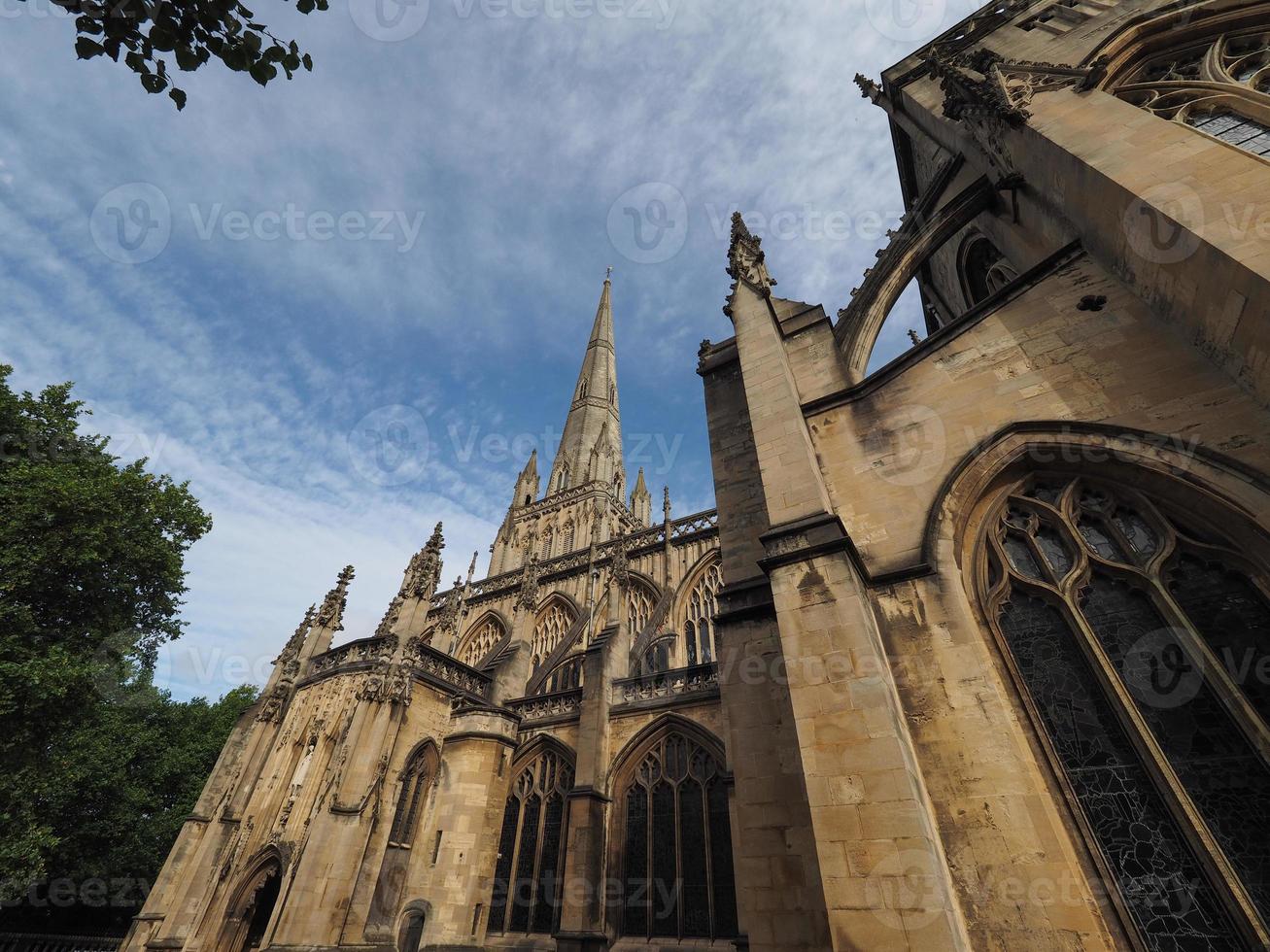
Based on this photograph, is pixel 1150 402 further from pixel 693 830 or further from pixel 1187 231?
pixel 693 830

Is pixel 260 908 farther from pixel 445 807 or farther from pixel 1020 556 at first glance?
pixel 1020 556

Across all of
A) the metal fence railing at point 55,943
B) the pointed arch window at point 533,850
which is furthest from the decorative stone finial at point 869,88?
the metal fence railing at point 55,943

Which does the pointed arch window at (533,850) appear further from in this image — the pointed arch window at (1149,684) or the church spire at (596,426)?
the church spire at (596,426)

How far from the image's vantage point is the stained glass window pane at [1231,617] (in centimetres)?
377

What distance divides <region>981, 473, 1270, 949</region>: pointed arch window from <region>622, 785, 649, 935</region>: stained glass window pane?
7.85 meters

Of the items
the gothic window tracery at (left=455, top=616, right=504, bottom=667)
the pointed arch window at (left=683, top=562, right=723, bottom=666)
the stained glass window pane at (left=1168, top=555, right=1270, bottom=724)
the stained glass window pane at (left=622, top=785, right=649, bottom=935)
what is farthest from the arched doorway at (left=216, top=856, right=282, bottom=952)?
the stained glass window pane at (left=1168, top=555, right=1270, bottom=724)

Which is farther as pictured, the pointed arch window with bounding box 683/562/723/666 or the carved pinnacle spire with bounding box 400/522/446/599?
the pointed arch window with bounding box 683/562/723/666

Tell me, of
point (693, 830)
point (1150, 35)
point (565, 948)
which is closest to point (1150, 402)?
point (1150, 35)

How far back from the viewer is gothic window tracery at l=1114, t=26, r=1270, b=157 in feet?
20.2

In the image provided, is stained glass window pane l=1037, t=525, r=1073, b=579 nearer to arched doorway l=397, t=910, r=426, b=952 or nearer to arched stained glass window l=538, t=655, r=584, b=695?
arched doorway l=397, t=910, r=426, b=952

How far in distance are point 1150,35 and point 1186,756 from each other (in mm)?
9553

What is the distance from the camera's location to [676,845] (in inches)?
372

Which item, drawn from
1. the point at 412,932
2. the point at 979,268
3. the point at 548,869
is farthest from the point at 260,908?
the point at 979,268

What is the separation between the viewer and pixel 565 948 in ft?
28.2
